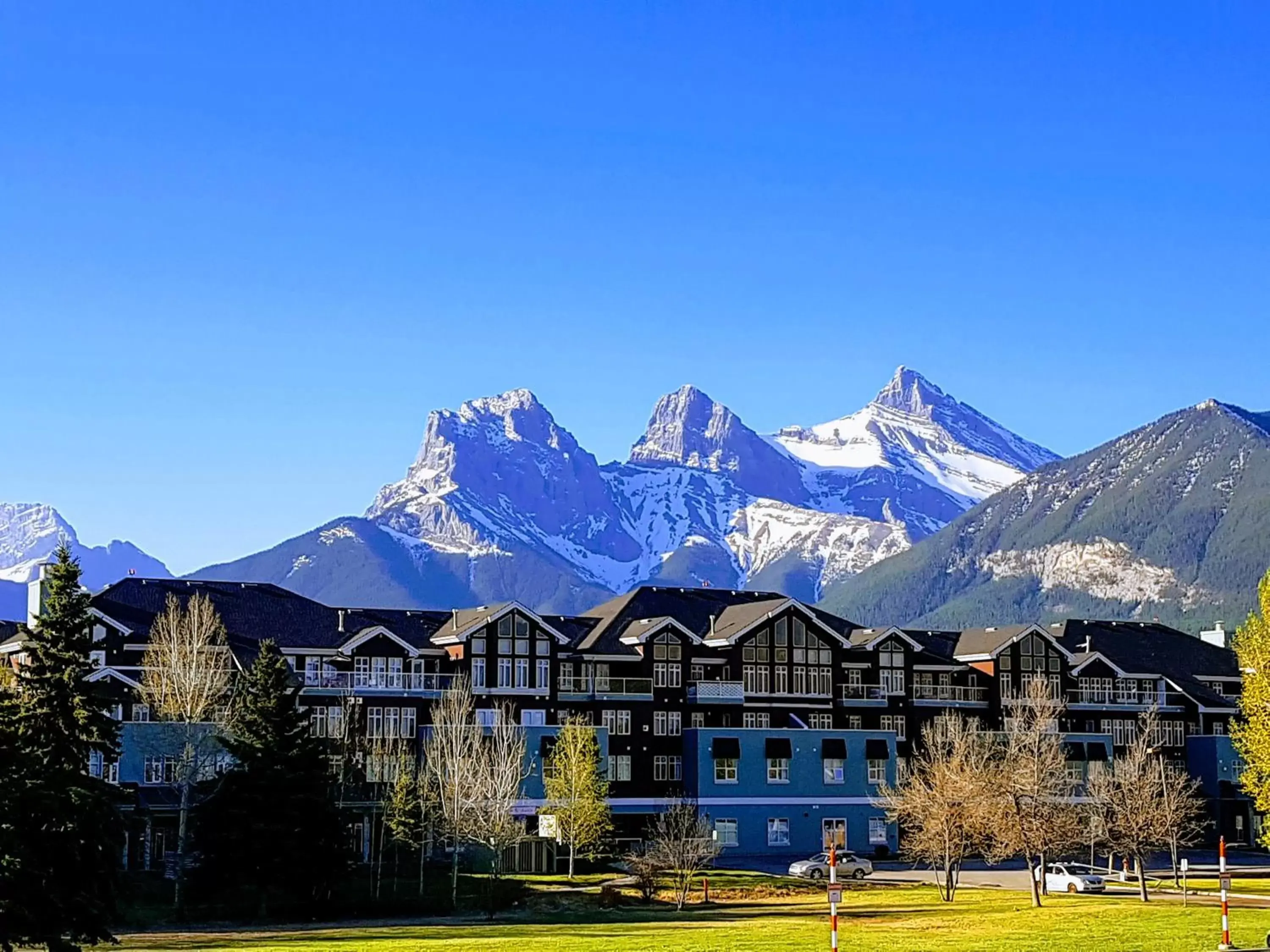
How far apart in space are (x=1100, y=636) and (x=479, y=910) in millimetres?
67393

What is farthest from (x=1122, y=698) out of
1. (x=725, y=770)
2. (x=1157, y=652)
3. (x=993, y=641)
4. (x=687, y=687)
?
(x=687, y=687)

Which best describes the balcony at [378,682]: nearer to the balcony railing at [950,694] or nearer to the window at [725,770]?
the window at [725,770]

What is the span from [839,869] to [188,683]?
3076cm

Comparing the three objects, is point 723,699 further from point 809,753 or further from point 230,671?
point 230,671

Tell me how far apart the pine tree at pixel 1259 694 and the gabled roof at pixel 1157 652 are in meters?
41.2

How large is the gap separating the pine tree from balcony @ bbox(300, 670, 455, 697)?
41697 millimetres

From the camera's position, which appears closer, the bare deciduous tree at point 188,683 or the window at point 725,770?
the bare deciduous tree at point 188,683

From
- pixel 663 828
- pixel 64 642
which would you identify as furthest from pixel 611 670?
pixel 64 642

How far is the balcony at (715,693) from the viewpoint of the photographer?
9844 centimetres

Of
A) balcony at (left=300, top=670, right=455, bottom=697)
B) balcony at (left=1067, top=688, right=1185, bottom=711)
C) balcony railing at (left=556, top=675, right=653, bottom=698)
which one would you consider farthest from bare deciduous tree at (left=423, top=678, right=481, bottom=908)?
balcony at (left=1067, top=688, right=1185, bottom=711)

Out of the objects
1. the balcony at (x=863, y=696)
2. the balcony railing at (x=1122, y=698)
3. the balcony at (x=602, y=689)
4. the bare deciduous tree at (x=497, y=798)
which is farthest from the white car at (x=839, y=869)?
the balcony railing at (x=1122, y=698)

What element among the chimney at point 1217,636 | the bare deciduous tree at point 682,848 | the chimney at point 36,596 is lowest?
the bare deciduous tree at point 682,848

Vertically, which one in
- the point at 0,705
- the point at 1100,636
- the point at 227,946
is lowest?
the point at 227,946

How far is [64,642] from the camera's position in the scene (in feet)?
168
